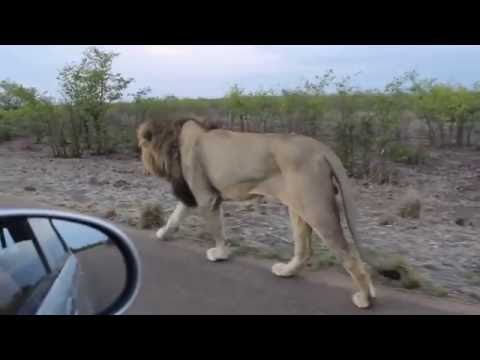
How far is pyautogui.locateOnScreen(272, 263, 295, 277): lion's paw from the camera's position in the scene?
4934 mm

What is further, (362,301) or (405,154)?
(405,154)

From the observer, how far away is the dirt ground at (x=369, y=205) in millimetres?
5512

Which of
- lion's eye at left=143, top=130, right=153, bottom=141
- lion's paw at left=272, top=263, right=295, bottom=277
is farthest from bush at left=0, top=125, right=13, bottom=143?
lion's paw at left=272, top=263, right=295, bottom=277

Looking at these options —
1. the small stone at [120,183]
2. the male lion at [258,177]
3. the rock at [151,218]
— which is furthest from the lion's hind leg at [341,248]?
the small stone at [120,183]

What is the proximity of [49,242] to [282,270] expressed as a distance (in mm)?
2802

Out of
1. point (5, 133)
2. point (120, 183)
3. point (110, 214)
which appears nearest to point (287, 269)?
point (110, 214)

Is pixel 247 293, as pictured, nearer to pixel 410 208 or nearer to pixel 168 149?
pixel 168 149

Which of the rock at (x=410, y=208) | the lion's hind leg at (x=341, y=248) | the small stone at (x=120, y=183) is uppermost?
the lion's hind leg at (x=341, y=248)

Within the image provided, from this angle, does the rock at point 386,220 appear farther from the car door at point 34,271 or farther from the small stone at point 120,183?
the car door at point 34,271

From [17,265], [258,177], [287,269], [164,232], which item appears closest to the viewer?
[17,265]

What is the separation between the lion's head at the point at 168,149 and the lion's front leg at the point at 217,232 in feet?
1.12

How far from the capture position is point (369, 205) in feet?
26.1

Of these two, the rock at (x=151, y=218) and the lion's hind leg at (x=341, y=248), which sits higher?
the lion's hind leg at (x=341, y=248)
